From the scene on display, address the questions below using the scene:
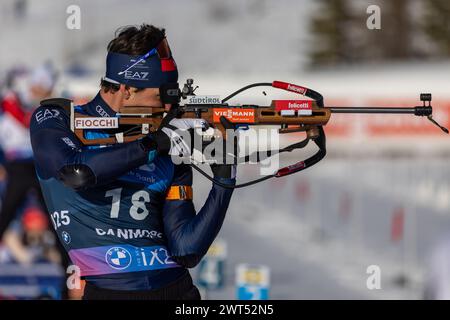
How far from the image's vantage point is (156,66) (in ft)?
15.3

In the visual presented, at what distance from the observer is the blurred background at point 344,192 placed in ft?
39.6

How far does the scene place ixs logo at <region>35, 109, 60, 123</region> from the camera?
4612 millimetres

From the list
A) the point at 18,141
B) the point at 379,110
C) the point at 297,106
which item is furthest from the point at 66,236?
the point at 18,141

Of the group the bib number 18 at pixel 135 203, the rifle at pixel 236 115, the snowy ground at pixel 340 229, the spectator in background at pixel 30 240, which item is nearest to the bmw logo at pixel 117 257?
the bib number 18 at pixel 135 203

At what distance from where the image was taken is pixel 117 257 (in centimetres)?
467

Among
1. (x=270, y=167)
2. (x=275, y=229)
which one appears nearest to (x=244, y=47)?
(x=275, y=229)

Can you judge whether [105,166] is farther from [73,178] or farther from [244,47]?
[244,47]

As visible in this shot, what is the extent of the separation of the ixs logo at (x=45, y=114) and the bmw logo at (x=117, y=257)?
1.75 feet

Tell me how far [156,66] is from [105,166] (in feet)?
1.64

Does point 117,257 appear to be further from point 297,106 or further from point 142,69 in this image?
point 297,106

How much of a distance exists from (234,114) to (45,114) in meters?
0.69

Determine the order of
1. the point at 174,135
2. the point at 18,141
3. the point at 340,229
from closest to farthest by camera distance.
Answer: the point at 174,135 < the point at 18,141 < the point at 340,229

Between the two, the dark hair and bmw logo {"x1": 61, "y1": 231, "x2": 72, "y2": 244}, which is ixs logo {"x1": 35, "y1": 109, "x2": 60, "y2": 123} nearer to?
the dark hair

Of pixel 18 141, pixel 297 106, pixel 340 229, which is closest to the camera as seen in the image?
pixel 297 106
